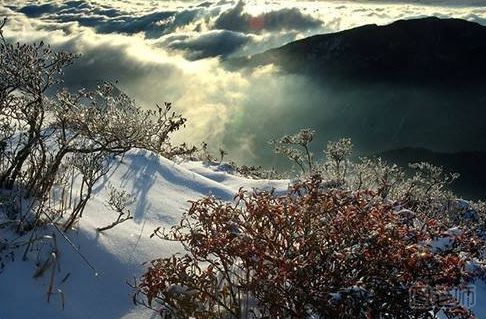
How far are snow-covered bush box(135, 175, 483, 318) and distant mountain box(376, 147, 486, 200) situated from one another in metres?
120

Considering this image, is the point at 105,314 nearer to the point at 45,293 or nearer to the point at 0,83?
the point at 45,293

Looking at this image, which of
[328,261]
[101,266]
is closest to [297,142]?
[101,266]

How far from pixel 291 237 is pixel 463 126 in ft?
663

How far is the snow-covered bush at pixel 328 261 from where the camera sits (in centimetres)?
380

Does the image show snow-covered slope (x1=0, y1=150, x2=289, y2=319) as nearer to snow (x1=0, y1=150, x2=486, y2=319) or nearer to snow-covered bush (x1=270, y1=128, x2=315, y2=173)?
snow (x1=0, y1=150, x2=486, y2=319)

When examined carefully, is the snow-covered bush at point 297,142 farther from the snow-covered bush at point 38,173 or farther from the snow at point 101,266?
the snow-covered bush at point 38,173

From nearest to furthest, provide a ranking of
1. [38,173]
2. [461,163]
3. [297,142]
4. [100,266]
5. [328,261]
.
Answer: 1. [328,261]
2. [100,266]
3. [38,173]
4. [297,142]
5. [461,163]

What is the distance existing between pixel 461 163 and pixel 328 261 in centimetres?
15790

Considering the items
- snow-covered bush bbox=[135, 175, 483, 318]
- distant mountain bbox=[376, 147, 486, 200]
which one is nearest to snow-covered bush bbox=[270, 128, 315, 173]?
snow-covered bush bbox=[135, 175, 483, 318]

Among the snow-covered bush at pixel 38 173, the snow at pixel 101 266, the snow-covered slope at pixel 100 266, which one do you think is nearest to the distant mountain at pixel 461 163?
the snow at pixel 101 266

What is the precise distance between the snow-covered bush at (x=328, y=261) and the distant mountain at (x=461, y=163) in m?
120

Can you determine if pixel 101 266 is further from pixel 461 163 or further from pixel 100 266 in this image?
pixel 461 163

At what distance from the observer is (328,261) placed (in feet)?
13.1

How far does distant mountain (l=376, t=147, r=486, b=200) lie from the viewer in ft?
434
